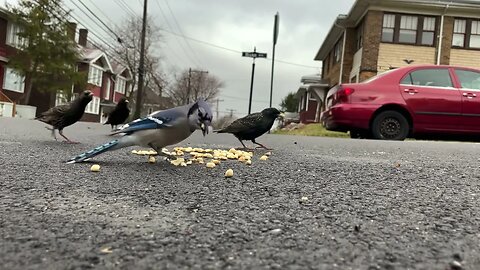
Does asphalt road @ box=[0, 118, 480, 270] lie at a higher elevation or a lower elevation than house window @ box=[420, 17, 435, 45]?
lower

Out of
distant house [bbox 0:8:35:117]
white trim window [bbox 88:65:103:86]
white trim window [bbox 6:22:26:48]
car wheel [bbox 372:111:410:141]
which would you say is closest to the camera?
car wheel [bbox 372:111:410:141]

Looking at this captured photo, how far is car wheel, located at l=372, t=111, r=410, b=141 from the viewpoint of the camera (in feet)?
30.4

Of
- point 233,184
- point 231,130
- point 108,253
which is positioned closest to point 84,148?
point 231,130

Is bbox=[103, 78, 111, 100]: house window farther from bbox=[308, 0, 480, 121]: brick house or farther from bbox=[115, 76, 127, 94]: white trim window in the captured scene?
bbox=[308, 0, 480, 121]: brick house

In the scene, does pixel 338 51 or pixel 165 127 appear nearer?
pixel 165 127

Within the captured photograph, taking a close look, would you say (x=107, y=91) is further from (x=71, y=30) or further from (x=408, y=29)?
(x=408, y=29)

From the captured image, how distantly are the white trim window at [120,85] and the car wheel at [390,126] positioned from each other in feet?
165

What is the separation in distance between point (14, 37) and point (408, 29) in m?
26.3

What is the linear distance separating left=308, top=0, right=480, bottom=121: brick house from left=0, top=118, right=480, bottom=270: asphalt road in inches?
774

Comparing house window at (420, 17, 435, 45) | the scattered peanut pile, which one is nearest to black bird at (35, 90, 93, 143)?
the scattered peanut pile

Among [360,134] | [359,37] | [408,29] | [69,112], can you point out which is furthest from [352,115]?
[359,37]

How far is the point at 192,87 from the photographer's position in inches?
2463

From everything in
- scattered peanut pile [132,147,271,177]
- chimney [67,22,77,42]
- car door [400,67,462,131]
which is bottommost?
scattered peanut pile [132,147,271,177]

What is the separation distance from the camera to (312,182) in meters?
2.99
